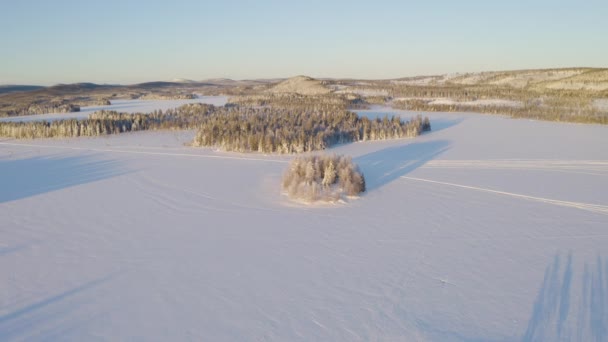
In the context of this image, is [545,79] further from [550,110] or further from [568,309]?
[568,309]

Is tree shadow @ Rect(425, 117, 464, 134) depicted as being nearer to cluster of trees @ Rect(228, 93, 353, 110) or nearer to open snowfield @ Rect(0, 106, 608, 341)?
cluster of trees @ Rect(228, 93, 353, 110)

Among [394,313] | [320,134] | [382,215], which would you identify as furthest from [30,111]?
[394,313]

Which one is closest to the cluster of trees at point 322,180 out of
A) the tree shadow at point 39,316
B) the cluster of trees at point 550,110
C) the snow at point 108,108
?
the tree shadow at point 39,316

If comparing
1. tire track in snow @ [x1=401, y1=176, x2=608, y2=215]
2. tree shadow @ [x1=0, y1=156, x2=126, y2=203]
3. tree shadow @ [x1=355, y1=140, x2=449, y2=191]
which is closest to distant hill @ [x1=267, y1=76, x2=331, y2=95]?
tree shadow @ [x1=355, y1=140, x2=449, y2=191]

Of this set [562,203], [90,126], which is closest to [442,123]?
[562,203]

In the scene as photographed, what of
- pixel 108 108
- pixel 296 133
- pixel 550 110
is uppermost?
pixel 550 110
